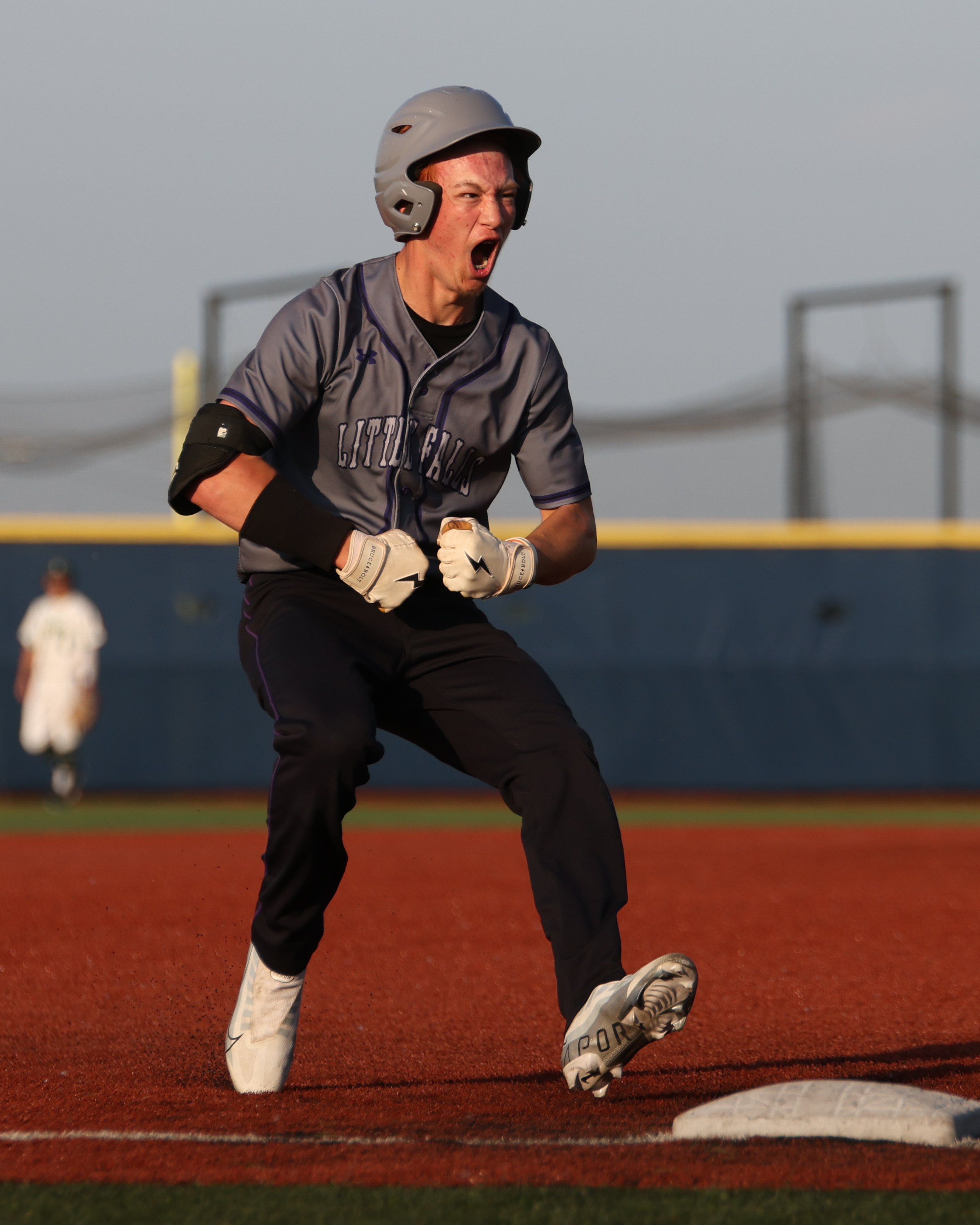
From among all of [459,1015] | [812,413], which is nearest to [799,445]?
[812,413]

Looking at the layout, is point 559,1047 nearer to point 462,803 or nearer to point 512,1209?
point 512,1209

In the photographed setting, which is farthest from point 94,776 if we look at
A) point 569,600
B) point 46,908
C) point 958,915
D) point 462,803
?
point 958,915

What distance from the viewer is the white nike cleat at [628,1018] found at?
11.7 ft

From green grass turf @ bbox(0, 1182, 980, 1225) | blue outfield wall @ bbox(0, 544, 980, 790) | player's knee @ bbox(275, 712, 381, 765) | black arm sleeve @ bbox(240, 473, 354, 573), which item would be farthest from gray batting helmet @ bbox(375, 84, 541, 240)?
blue outfield wall @ bbox(0, 544, 980, 790)

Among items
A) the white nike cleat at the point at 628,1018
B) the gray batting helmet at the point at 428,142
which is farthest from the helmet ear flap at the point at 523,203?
the white nike cleat at the point at 628,1018

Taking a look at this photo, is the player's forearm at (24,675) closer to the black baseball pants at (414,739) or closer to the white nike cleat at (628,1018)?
the black baseball pants at (414,739)

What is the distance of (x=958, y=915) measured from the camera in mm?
8055

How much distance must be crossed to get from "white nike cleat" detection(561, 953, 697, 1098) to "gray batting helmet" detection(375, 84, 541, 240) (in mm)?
1823

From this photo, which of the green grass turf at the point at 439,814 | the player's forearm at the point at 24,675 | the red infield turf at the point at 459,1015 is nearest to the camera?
the red infield turf at the point at 459,1015

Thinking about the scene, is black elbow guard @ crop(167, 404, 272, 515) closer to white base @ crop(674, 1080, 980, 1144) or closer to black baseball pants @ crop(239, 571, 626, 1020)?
black baseball pants @ crop(239, 571, 626, 1020)

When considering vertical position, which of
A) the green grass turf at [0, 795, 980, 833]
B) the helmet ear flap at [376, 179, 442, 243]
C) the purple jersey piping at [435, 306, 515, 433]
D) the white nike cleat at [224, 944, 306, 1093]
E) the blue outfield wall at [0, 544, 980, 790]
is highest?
the helmet ear flap at [376, 179, 442, 243]

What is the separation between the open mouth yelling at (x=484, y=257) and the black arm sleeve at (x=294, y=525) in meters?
0.70

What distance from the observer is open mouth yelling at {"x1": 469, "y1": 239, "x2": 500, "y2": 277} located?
13.1 feet

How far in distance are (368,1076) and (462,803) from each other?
12.6 metres
